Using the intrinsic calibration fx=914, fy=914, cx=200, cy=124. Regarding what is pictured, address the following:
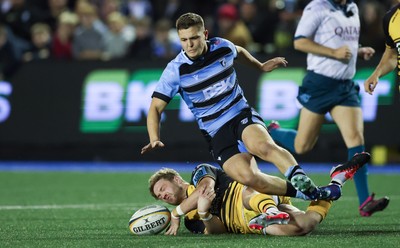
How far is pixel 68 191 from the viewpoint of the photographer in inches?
485

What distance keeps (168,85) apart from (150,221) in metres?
1.24

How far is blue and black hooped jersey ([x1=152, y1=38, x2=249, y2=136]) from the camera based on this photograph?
8.34 metres

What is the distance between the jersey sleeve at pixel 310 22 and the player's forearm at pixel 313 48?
72 mm

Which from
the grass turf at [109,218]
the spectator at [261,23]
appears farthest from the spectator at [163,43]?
the grass turf at [109,218]

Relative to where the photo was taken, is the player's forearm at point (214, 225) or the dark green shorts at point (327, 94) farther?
the dark green shorts at point (327, 94)

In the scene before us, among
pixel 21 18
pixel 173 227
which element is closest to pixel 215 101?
pixel 173 227

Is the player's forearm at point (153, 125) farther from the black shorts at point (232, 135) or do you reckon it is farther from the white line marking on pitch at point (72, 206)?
the white line marking on pitch at point (72, 206)

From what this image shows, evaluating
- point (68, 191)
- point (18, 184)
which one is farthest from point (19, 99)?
point (68, 191)

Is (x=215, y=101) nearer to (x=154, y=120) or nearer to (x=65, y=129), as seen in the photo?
(x=154, y=120)

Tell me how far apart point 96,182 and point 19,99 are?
360cm

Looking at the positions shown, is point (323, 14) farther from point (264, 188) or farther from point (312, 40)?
point (264, 188)

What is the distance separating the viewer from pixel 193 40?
26.9 feet

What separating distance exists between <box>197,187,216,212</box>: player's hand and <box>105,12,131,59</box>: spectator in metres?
9.70

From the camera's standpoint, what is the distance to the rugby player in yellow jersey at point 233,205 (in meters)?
7.76
